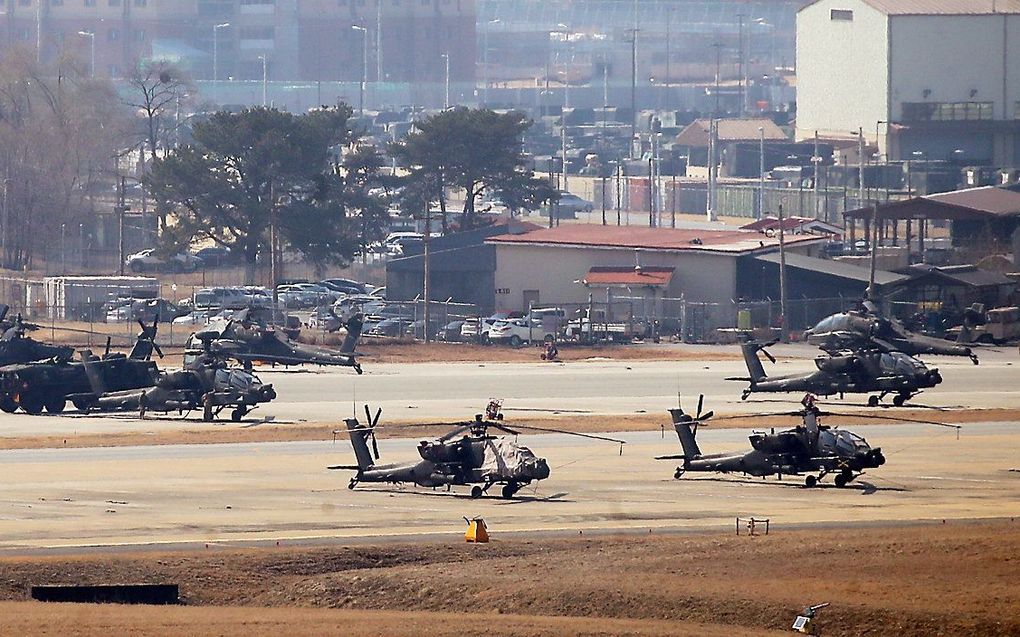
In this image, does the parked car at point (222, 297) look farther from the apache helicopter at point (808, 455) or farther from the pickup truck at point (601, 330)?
the apache helicopter at point (808, 455)

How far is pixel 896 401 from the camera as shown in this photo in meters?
51.2

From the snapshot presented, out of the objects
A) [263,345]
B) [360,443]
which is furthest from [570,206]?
[360,443]

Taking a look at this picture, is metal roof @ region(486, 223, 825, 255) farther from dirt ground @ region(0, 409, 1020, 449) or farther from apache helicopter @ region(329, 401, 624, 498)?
apache helicopter @ region(329, 401, 624, 498)

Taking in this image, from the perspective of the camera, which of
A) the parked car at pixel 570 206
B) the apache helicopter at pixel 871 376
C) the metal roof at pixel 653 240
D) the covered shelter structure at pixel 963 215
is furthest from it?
the parked car at pixel 570 206

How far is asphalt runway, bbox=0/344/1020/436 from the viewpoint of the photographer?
5062 centimetres

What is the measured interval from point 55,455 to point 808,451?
1801 centimetres

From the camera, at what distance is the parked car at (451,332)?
71.4m

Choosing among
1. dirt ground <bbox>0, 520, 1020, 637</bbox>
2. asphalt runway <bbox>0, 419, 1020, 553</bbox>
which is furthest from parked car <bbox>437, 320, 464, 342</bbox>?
dirt ground <bbox>0, 520, 1020, 637</bbox>

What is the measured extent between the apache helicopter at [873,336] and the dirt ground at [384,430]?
315cm

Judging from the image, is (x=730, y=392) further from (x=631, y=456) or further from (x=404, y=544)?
(x=404, y=544)

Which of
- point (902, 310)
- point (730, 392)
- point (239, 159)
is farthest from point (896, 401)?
point (239, 159)

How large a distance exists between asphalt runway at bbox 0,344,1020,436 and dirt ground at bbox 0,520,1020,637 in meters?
18.7

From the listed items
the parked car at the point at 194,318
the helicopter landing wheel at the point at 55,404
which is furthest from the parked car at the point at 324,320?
the helicopter landing wheel at the point at 55,404

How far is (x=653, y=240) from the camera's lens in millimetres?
81188
